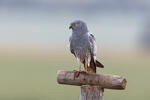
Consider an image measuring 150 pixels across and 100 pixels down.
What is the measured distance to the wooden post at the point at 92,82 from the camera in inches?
238

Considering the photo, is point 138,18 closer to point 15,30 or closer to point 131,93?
point 15,30

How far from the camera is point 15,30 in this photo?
8000 centimetres

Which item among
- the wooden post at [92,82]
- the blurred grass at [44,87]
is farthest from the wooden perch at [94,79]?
the blurred grass at [44,87]

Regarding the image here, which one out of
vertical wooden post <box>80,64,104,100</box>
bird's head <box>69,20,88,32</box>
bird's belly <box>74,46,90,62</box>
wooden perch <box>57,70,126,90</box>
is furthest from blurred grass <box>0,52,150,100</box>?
vertical wooden post <box>80,64,104,100</box>

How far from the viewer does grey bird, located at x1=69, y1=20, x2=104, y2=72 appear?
7168mm

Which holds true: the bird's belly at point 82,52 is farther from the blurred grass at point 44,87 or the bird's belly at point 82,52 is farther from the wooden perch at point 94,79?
the blurred grass at point 44,87

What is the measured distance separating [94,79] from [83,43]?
1195 millimetres

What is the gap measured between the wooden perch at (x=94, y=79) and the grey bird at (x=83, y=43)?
729 millimetres

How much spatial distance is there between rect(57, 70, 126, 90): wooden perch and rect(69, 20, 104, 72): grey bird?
729 mm

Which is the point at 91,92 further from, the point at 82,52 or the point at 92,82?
the point at 82,52

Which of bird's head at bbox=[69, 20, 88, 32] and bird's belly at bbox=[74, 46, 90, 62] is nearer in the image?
bird's head at bbox=[69, 20, 88, 32]

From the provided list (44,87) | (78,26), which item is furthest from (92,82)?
(44,87)

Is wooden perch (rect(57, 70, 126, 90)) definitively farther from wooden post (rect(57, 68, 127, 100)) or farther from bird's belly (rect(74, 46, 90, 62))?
bird's belly (rect(74, 46, 90, 62))

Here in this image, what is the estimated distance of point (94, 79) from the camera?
20.3ft
